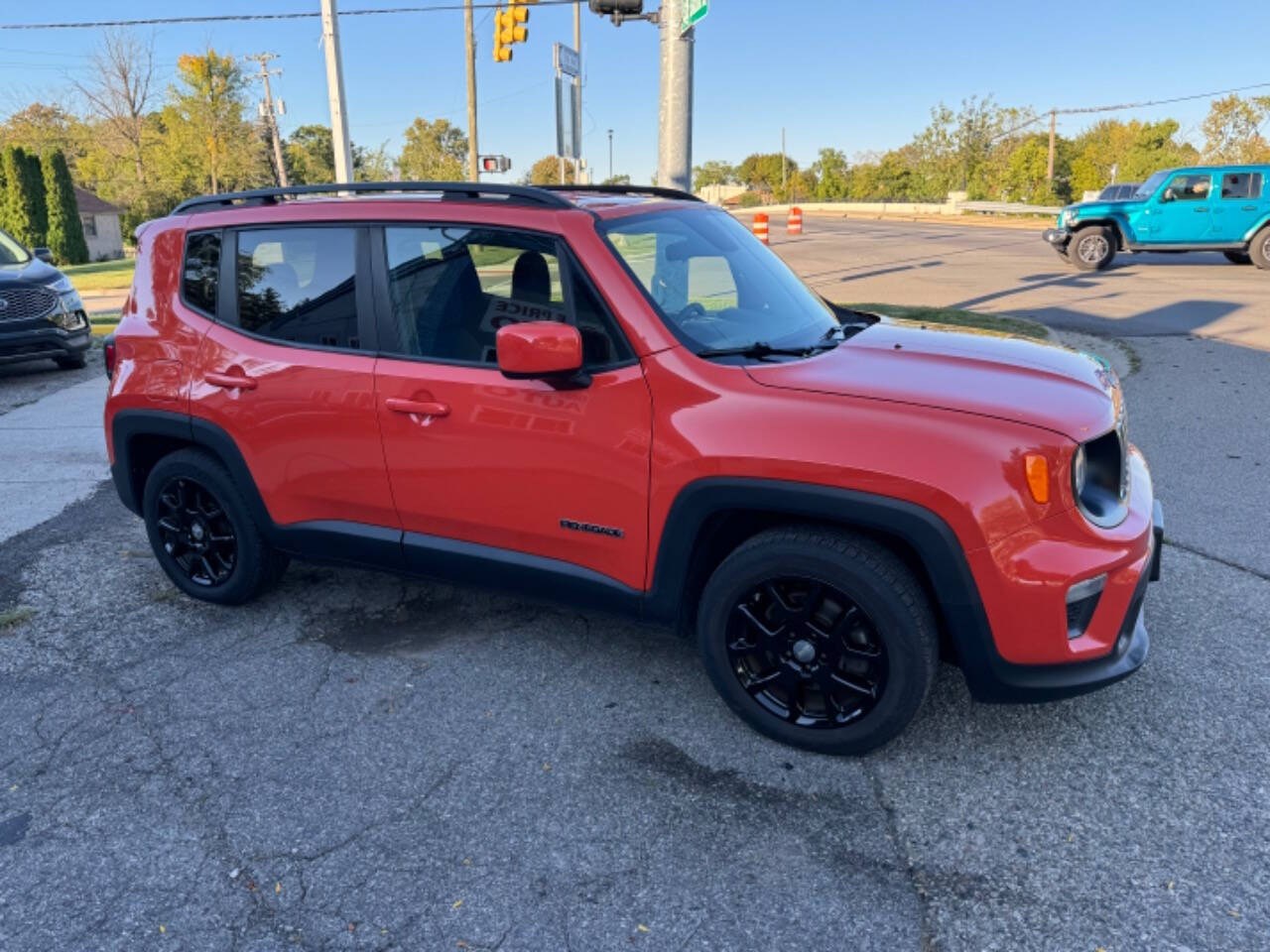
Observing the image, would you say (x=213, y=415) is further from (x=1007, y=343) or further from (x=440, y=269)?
(x=1007, y=343)

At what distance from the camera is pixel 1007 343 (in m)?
3.51

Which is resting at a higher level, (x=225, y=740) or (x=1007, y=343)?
(x=1007, y=343)

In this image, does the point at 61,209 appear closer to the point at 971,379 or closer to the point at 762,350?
the point at 762,350

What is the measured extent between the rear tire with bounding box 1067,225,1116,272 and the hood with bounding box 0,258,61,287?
18301 mm

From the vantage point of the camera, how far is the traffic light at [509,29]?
58.7 ft

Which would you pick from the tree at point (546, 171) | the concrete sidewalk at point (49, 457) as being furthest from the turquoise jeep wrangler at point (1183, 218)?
the tree at point (546, 171)

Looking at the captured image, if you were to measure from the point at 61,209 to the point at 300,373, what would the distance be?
37446 millimetres

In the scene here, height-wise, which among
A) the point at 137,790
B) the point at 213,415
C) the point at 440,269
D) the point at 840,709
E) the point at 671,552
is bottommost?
the point at 137,790

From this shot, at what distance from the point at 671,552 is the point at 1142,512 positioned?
1509 millimetres

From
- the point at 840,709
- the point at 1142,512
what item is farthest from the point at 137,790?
the point at 1142,512

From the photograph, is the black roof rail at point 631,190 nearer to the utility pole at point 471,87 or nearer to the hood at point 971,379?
the hood at point 971,379

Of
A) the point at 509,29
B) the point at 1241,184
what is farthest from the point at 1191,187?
the point at 509,29

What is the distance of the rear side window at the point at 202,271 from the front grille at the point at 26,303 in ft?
23.7

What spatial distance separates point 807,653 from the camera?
292 centimetres
